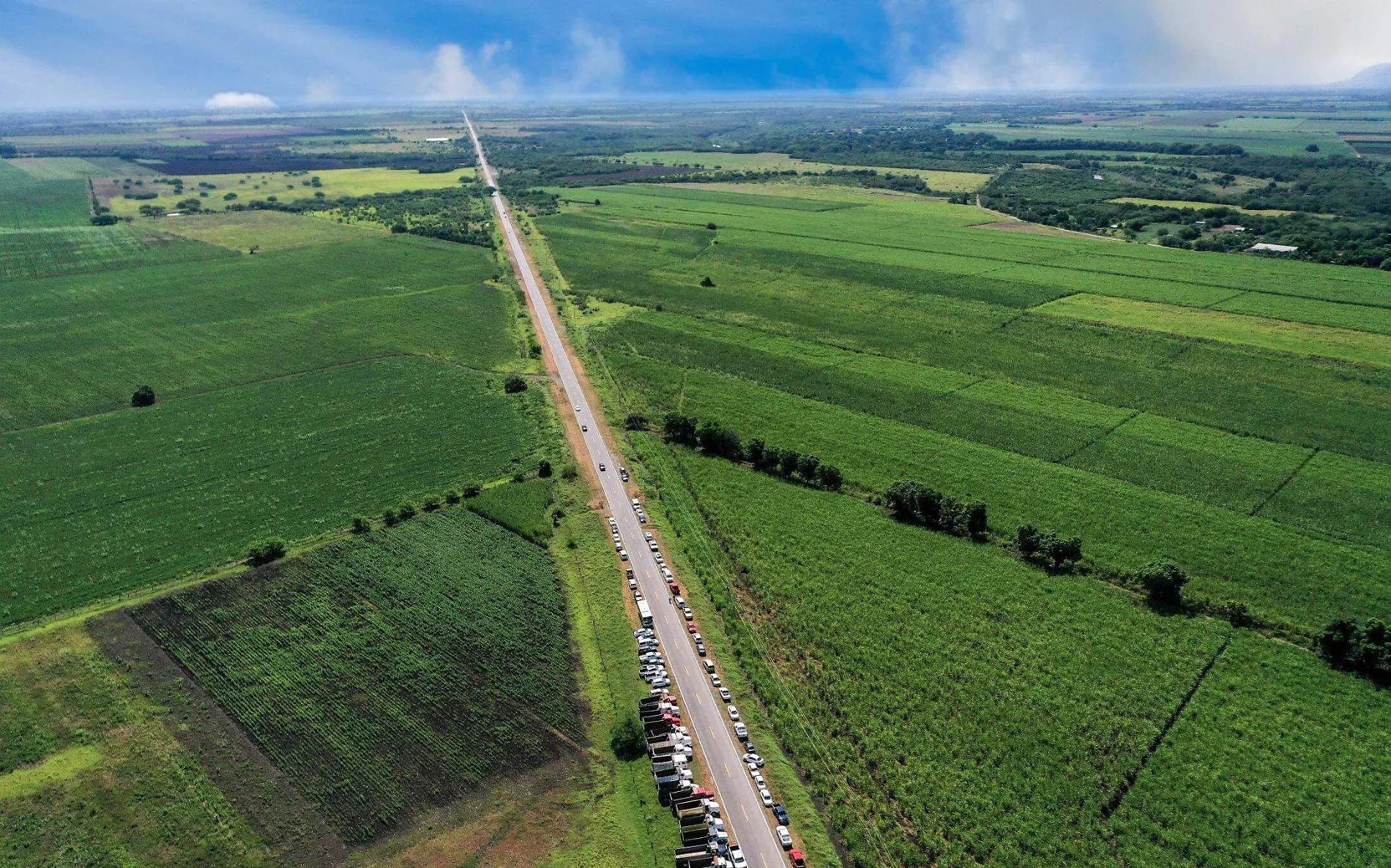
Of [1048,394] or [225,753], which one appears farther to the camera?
[1048,394]

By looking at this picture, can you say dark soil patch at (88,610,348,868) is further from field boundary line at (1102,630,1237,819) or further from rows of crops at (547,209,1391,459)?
rows of crops at (547,209,1391,459)

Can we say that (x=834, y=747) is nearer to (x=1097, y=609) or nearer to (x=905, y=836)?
(x=905, y=836)

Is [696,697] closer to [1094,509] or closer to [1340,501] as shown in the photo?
[1094,509]

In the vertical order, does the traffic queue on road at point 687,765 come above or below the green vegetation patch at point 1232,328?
below

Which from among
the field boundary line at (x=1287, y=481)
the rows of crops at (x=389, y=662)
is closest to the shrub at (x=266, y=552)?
the rows of crops at (x=389, y=662)

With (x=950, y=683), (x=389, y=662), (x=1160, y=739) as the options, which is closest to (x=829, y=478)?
(x=950, y=683)

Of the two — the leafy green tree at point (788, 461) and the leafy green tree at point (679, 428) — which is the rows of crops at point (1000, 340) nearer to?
the leafy green tree at point (679, 428)
